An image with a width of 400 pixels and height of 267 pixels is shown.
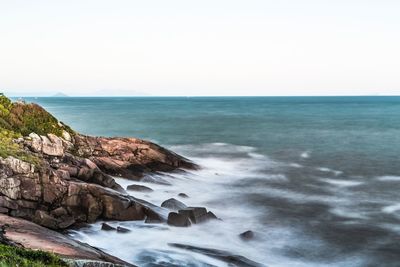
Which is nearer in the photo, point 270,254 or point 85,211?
point 270,254

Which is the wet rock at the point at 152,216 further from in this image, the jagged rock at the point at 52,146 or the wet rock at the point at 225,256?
the jagged rock at the point at 52,146

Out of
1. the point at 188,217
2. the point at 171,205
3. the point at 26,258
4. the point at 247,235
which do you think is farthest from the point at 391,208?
the point at 26,258

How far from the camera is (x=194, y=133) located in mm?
85938

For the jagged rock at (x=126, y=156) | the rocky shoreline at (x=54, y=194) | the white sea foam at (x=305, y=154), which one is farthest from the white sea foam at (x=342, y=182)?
the rocky shoreline at (x=54, y=194)

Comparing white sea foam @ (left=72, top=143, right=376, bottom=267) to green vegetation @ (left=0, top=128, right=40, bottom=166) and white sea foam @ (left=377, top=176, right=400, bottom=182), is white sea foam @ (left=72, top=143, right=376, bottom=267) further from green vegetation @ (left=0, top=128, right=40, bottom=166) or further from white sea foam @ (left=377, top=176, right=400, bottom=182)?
white sea foam @ (left=377, top=176, right=400, bottom=182)

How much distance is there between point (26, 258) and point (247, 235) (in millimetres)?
15524

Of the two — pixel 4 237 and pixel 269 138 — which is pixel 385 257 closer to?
pixel 4 237

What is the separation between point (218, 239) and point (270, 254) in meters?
3.29

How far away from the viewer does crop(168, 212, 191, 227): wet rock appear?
94.5 ft

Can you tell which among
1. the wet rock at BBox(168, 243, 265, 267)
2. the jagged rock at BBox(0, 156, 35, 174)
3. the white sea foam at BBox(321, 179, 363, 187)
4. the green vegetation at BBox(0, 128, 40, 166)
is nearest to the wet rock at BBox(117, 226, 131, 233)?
the wet rock at BBox(168, 243, 265, 267)

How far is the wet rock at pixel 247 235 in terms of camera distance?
2823 centimetres

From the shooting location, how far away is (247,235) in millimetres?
28484

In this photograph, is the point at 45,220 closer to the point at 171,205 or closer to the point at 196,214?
the point at 171,205

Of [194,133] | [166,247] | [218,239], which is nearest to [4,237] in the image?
[166,247]
